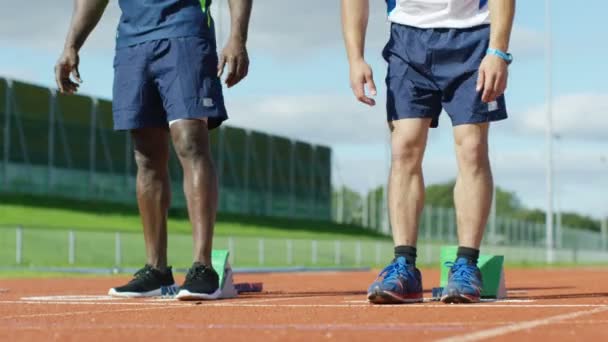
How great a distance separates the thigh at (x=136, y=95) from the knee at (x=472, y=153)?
201cm

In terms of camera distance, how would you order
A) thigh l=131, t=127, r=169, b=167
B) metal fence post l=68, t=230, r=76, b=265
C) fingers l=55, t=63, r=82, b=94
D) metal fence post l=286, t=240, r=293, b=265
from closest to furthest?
thigh l=131, t=127, r=169, b=167 → fingers l=55, t=63, r=82, b=94 → metal fence post l=68, t=230, r=76, b=265 → metal fence post l=286, t=240, r=293, b=265

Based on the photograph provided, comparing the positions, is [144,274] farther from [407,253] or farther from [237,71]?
[407,253]

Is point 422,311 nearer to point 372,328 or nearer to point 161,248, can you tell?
point 372,328

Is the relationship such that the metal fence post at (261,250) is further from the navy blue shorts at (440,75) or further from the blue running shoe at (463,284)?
the blue running shoe at (463,284)

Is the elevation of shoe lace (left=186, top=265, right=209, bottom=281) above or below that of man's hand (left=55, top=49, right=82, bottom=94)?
below

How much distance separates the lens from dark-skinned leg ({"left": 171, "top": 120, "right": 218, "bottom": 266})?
7.66 meters

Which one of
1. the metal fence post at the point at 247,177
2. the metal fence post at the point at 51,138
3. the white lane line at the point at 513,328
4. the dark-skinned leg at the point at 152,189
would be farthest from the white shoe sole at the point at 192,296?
the metal fence post at the point at 247,177

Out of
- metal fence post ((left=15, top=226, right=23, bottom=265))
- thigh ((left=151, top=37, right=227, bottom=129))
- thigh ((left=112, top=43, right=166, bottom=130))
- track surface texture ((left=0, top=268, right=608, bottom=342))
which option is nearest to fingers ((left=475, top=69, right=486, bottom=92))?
track surface texture ((left=0, top=268, right=608, bottom=342))

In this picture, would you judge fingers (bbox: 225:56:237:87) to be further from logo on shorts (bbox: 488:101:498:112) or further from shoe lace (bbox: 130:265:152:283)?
logo on shorts (bbox: 488:101:498:112)

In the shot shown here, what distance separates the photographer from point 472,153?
277 inches

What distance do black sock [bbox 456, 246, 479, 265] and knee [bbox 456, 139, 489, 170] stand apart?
1.47ft

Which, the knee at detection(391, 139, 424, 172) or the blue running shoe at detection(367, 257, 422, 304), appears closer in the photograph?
the blue running shoe at detection(367, 257, 422, 304)

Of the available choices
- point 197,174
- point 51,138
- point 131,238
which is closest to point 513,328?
point 197,174

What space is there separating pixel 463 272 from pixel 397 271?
1.12ft
